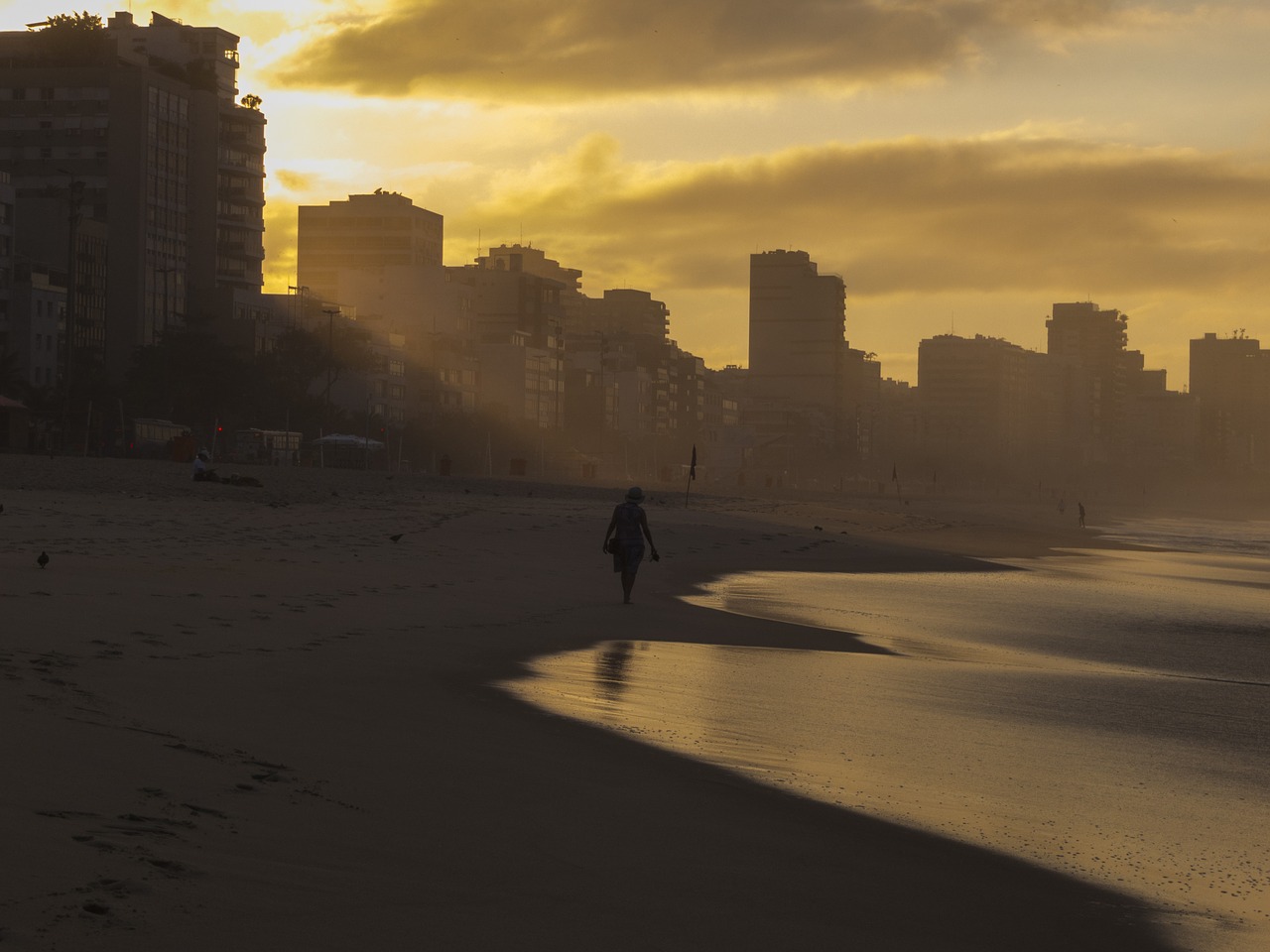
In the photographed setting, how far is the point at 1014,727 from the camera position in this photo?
1444 cm

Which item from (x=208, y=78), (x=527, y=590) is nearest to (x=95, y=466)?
(x=527, y=590)

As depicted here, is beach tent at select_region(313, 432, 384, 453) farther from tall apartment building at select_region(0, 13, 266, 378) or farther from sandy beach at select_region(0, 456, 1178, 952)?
sandy beach at select_region(0, 456, 1178, 952)

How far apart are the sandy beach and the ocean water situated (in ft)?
1.93

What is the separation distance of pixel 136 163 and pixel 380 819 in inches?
5322

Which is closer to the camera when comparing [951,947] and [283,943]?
[283,943]

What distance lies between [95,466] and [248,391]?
59.5 meters

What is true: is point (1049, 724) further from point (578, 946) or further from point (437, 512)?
point (437, 512)

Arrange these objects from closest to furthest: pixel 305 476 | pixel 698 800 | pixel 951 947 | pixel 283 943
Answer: pixel 283 943
pixel 951 947
pixel 698 800
pixel 305 476

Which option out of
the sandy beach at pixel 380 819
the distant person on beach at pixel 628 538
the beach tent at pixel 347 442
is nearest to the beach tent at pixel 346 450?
the beach tent at pixel 347 442

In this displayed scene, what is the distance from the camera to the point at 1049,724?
48.2 ft

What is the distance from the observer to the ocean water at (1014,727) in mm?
9484

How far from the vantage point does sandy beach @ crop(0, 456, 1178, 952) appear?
646cm

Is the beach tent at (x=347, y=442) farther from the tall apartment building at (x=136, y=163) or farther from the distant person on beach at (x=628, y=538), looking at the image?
the distant person on beach at (x=628, y=538)

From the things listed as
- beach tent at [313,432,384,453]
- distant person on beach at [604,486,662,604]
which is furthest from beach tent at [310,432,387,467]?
distant person on beach at [604,486,662,604]
